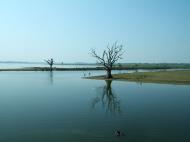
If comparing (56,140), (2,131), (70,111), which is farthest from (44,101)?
(56,140)

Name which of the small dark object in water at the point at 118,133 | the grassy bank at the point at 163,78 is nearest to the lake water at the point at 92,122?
the small dark object in water at the point at 118,133

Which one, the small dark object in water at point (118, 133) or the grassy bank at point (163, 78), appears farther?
the grassy bank at point (163, 78)

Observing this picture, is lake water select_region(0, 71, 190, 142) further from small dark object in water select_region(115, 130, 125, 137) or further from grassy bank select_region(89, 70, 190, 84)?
grassy bank select_region(89, 70, 190, 84)

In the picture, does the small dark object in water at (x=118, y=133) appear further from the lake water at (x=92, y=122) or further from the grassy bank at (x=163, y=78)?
the grassy bank at (x=163, y=78)

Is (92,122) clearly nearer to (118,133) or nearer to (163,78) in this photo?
(118,133)

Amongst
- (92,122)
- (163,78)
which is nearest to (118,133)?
(92,122)

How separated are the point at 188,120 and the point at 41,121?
35.9 feet

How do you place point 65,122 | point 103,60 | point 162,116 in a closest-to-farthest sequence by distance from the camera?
point 65,122
point 162,116
point 103,60

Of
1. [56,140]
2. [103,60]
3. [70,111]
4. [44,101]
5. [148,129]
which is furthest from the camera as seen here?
[103,60]

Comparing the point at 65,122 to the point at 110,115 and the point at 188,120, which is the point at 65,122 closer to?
the point at 110,115

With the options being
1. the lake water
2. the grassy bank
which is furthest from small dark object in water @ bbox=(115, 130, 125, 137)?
the grassy bank

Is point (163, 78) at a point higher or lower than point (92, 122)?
higher

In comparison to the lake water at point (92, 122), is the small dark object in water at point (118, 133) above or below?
above

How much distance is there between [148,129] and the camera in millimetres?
19141
